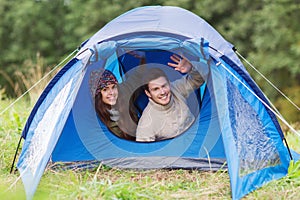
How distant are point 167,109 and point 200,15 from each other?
7.91m

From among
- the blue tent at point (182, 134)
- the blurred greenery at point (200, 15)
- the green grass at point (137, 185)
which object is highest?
the blurred greenery at point (200, 15)

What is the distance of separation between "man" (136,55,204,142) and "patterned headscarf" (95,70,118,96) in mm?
282

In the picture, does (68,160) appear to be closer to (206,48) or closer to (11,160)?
(11,160)

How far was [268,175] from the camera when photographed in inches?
124

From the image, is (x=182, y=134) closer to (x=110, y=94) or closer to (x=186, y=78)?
(x=186, y=78)

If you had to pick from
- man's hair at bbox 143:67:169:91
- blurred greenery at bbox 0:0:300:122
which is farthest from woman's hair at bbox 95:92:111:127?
blurred greenery at bbox 0:0:300:122

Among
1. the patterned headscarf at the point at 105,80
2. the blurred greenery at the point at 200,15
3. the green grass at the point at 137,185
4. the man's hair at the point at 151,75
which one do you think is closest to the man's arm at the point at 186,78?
the man's hair at the point at 151,75

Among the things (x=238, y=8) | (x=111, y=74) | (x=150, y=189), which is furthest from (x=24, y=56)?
(x=150, y=189)

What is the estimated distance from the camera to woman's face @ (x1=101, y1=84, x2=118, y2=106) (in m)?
3.90

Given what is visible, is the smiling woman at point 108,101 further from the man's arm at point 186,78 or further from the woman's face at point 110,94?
the man's arm at point 186,78

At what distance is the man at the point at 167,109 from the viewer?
12.5 feet

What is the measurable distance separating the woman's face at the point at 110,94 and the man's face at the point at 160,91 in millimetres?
265

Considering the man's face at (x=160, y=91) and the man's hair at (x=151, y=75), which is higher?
the man's hair at (x=151, y=75)

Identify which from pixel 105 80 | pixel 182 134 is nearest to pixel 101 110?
pixel 105 80
